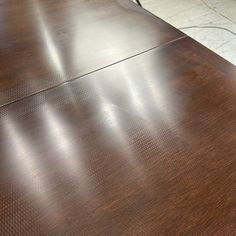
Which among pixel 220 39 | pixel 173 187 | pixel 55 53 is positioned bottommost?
pixel 220 39

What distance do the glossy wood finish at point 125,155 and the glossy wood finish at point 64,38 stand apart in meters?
0.08

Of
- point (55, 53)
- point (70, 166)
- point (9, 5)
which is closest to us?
point (70, 166)

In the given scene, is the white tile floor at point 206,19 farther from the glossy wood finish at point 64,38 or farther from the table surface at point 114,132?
the table surface at point 114,132

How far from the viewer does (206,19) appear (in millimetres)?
2609

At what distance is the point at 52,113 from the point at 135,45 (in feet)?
Answer: 1.42

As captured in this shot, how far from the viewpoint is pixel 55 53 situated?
95 cm

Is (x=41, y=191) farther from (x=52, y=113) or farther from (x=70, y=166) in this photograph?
(x=52, y=113)

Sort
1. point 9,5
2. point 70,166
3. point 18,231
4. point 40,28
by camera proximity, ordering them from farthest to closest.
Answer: point 9,5, point 40,28, point 70,166, point 18,231

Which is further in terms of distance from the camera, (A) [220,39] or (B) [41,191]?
(A) [220,39]

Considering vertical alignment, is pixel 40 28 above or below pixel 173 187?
above

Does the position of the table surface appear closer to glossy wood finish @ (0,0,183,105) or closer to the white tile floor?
glossy wood finish @ (0,0,183,105)

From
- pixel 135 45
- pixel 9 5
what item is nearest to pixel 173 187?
pixel 135 45

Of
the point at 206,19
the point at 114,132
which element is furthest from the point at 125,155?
the point at 206,19

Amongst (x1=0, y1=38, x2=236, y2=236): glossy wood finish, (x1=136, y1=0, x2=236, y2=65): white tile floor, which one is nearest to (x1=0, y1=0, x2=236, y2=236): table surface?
(x1=0, y1=38, x2=236, y2=236): glossy wood finish
